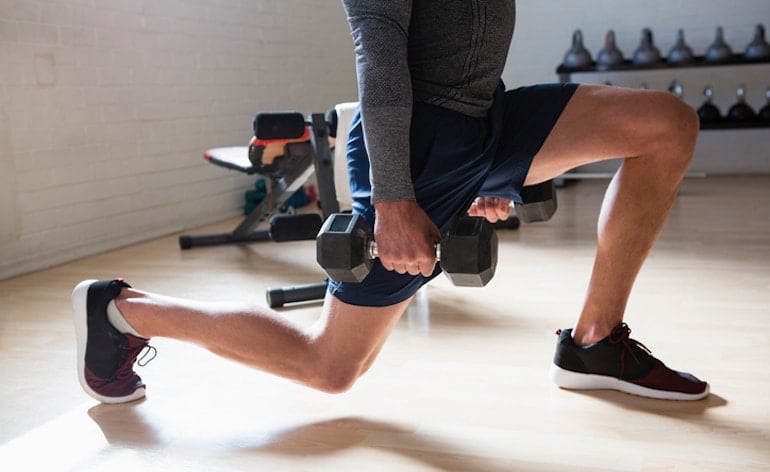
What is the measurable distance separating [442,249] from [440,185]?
0.68 ft

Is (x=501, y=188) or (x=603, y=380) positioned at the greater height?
(x=501, y=188)

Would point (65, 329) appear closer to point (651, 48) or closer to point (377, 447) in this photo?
point (377, 447)

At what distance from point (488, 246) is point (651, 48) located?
4.58 m

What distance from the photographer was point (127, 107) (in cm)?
397

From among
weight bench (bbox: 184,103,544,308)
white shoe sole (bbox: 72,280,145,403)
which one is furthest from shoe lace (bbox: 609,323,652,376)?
white shoe sole (bbox: 72,280,145,403)

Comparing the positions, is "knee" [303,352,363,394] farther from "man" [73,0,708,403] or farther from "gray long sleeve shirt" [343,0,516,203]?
"gray long sleeve shirt" [343,0,516,203]

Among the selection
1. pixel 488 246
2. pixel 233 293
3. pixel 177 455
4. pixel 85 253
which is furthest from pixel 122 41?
pixel 488 246

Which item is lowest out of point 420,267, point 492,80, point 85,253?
point 85,253

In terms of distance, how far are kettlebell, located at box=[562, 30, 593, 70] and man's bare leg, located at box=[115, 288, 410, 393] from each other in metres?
4.30

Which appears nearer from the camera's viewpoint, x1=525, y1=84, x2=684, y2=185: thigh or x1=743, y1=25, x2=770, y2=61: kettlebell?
x1=525, y1=84, x2=684, y2=185: thigh

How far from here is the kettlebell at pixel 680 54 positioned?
5.29 metres

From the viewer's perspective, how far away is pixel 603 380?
1736mm

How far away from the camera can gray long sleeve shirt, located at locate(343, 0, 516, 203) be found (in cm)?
129

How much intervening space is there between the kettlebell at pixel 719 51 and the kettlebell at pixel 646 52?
1.04ft
